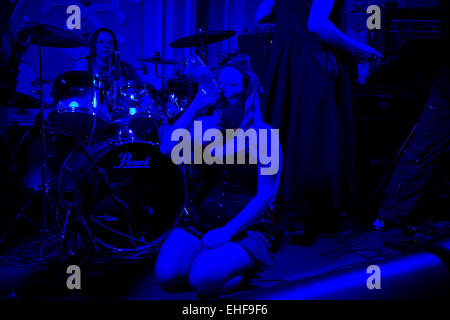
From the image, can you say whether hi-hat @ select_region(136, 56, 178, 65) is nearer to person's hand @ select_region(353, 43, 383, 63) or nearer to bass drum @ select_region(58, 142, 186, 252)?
bass drum @ select_region(58, 142, 186, 252)

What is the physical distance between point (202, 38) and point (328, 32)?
28.9 inches

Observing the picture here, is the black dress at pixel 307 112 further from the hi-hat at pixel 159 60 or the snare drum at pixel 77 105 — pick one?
the snare drum at pixel 77 105

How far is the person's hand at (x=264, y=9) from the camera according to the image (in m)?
2.25

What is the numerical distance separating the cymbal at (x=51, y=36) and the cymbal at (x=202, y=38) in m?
0.63

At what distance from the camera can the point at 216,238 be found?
1.70 meters

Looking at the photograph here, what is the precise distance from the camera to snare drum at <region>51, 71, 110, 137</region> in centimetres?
224

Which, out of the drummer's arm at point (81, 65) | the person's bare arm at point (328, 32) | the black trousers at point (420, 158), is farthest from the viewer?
the black trousers at point (420, 158)

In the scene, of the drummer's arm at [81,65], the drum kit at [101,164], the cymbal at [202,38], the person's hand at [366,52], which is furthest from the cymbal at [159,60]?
the person's hand at [366,52]

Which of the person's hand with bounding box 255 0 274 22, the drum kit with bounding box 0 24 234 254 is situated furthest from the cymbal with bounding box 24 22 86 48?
the person's hand with bounding box 255 0 274 22

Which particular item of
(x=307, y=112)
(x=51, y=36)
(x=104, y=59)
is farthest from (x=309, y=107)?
(x=51, y=36)

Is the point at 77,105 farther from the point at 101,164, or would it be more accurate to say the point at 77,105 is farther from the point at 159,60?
the point at 159,60

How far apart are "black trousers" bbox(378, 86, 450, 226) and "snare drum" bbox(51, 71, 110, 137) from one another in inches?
87.9

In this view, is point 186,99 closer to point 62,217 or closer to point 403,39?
point 62,217

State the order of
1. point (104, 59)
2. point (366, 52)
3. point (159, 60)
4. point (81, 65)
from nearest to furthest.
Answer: point (366, 52)
point (159, 60)
point (104, 59)
point (81, 65)
